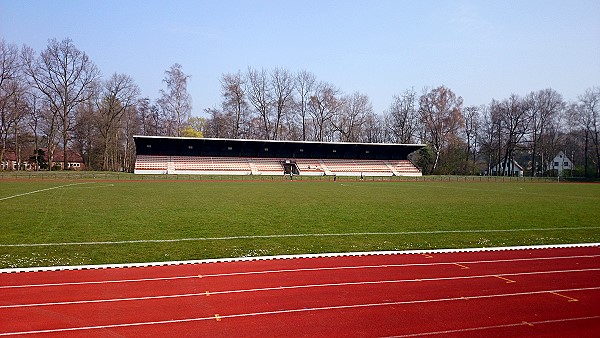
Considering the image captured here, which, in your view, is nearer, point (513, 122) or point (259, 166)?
point (259, 166)

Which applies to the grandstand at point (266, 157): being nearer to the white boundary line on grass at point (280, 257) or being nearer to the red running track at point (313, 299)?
the white boundary line on grass at point (280, 257)

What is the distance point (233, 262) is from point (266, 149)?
2160 inches

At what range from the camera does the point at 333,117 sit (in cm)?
8256

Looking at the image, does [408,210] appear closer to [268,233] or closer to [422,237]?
[422,237]

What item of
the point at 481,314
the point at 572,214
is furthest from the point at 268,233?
the point at 572,214

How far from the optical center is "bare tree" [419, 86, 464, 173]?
77.7 m

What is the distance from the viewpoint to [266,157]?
64000 millimetres

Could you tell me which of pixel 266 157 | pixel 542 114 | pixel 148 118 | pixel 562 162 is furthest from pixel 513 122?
pixel 148 118

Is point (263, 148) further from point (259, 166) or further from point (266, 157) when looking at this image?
point (259, 166)

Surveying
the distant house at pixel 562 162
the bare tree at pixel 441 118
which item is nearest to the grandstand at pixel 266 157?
the bare tree at pixel 441 118

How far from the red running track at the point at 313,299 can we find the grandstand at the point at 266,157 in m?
48.3

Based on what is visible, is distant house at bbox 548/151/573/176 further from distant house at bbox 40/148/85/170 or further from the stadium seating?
distant house at bbox 40/148/85/170

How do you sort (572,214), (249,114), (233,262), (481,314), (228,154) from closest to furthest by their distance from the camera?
(481,314), (233,262), (572,214), (228,154), (249,114)

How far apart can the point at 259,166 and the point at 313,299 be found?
53996 mm
